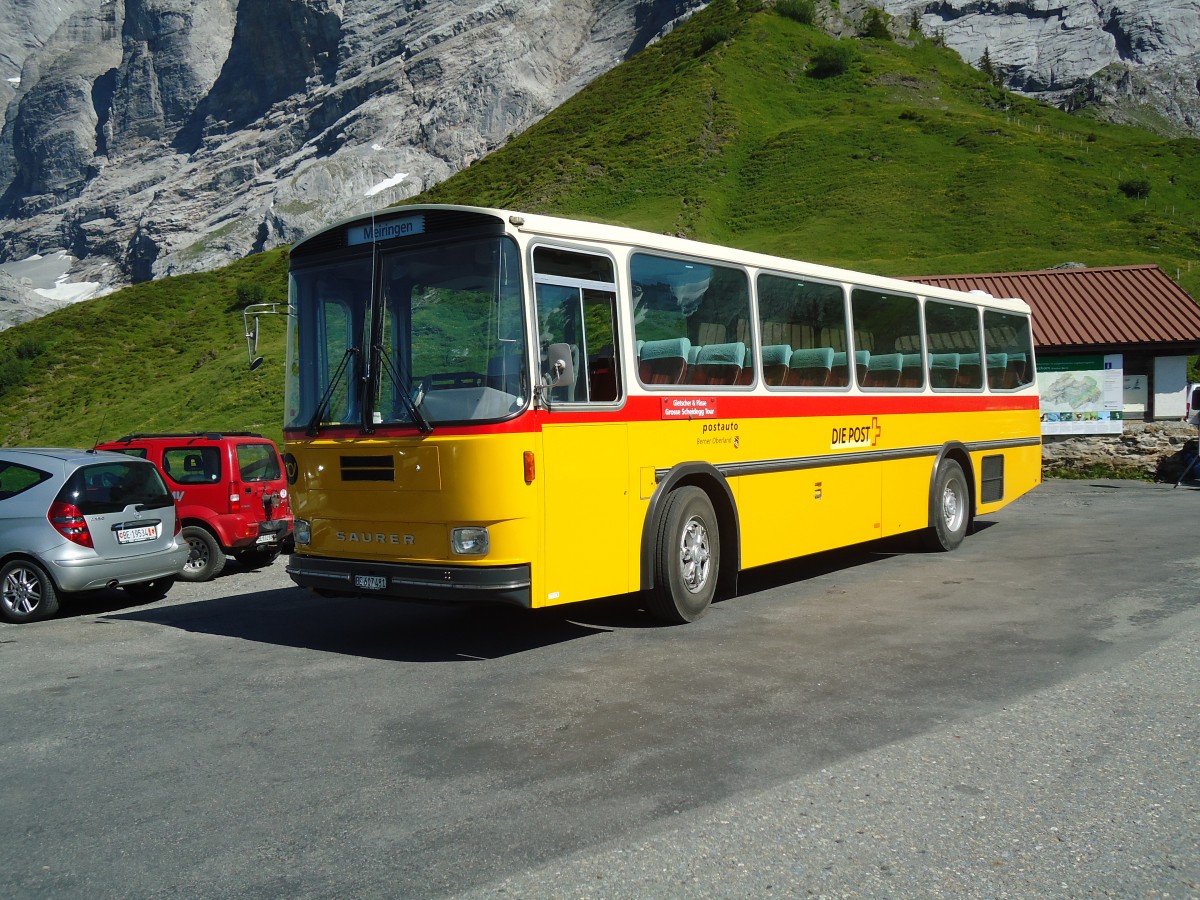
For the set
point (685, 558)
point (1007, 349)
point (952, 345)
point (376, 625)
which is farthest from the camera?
point (1007, 349)

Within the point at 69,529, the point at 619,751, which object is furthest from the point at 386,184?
the point at 619,751

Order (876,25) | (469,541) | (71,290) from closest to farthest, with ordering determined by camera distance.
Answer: (469,541), (876,25), (71,290)

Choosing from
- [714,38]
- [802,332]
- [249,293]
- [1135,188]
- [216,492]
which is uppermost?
[714,38]

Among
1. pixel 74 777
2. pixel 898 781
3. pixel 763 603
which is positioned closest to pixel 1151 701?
pixel 898 781

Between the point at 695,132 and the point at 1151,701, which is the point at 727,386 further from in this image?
the point at 695,132

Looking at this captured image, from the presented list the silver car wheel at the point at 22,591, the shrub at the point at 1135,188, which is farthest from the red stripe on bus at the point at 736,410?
the shrub at the point at 1135,188

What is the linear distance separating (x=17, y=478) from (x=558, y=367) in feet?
20.2

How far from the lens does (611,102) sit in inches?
3305

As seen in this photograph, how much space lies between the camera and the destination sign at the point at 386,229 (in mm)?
7871

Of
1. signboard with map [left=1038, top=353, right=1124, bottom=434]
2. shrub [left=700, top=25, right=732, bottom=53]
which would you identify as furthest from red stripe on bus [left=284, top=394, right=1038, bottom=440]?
shrub [left=700, top=25, right=732, bottom=53]

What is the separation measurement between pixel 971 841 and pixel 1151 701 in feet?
8.29

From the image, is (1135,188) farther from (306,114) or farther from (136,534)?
(306,114)

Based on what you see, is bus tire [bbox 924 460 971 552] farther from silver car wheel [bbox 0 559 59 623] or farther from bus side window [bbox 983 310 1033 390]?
silver car wheel [bbox 0 559 59 623]

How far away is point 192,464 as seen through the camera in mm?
13047
